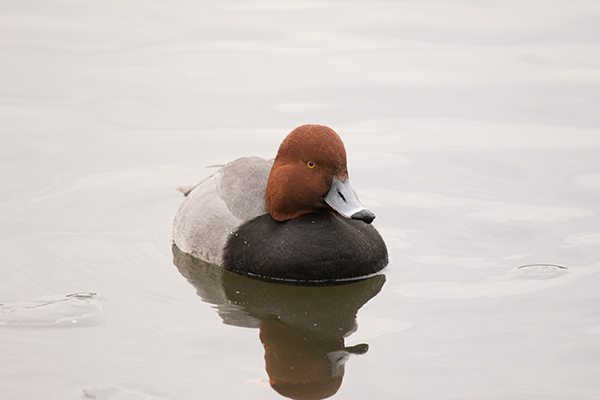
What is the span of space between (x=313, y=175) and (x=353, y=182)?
2151mm

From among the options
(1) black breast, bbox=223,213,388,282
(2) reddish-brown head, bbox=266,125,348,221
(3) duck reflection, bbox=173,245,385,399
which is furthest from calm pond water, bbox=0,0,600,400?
(2) reddish-brown head, bbox=266,125,348,221

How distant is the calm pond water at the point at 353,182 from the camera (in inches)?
242

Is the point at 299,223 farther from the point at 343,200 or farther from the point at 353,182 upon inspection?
the point at 353,182

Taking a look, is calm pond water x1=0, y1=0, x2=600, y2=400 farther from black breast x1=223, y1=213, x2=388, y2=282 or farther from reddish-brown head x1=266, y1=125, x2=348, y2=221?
reddish-brown head x1=266, y1=125, x2=348, y2=221

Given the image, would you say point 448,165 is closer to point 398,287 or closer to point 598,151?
point 598,151

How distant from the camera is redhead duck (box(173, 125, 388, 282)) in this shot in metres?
7.30

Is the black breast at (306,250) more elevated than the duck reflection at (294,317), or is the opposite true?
the black breast at (306,250)

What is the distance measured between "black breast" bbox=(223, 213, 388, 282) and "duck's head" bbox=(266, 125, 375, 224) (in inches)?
6.7

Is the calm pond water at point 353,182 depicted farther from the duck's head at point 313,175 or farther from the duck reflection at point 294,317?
the duck's head at point 313,175

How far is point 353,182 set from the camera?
9.42m

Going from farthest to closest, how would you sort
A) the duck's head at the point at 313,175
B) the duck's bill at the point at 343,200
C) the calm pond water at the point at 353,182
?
the duck's head at the point at 313,175 → the duck's bill at the point at 343,200 → the calm pond water at the point at 353,182

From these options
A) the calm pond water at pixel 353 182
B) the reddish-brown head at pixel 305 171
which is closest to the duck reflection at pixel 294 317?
the calm pond water at pixel 353 182

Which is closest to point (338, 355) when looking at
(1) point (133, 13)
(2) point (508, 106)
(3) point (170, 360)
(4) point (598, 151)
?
(3) point (170, 360)

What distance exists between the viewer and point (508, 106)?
10867 mm
